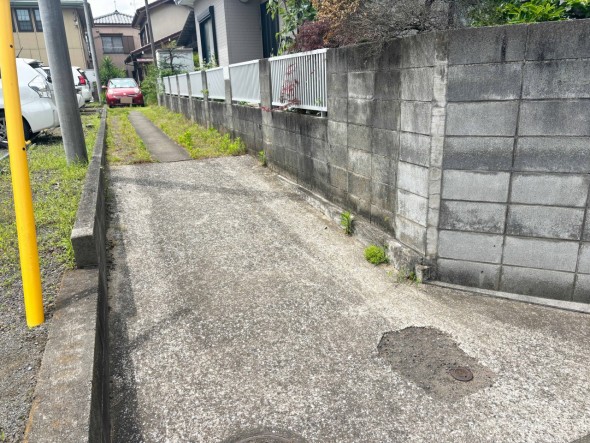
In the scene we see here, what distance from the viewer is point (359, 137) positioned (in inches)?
179

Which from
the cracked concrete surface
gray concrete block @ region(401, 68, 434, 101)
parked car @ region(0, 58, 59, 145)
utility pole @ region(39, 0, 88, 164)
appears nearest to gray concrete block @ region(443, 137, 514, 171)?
gray concrete block @ region(401, 68, 434, 101)

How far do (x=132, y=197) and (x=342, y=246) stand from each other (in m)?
3.47

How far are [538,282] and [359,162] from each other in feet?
6.69

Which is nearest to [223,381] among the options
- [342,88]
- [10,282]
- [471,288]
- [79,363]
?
[79,363]

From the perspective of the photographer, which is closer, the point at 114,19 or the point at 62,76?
the point at 62,76

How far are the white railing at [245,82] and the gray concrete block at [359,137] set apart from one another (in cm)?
372

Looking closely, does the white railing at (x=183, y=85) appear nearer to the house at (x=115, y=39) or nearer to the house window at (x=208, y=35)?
the house window at (x=208, y=35)

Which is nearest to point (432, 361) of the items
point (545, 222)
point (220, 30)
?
point (545, 222)

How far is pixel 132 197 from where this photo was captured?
21.2 ft

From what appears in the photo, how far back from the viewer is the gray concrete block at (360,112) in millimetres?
4289

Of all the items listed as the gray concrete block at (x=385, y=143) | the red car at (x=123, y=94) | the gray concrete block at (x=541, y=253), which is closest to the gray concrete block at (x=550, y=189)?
the gray concrete block at (x=541, y=253)

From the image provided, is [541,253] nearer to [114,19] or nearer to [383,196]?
[383,196]

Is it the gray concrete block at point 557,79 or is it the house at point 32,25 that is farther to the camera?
the house at point 32,25

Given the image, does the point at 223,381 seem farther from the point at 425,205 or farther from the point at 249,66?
the point at 249,66
